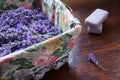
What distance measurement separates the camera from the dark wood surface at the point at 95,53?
3.09 ft

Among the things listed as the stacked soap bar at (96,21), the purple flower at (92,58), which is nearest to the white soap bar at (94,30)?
the stacked soap bar at (96,21)

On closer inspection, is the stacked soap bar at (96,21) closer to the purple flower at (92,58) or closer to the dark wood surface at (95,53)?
the dark wood surface at (95,53)

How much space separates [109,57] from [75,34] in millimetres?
293

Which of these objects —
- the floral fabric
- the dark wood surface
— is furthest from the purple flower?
the floral fabric

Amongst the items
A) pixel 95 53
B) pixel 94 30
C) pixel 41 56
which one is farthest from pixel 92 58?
pixel 41 56

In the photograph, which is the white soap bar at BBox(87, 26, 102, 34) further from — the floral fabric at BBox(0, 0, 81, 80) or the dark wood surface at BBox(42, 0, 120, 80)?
the floral fabric at BBox(0, 0, 81, 80)

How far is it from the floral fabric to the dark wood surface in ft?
0.20

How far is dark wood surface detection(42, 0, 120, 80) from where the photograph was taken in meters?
0.94

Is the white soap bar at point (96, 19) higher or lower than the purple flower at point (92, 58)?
higher

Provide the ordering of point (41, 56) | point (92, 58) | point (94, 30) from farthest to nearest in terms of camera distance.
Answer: point (94, 30) < point (92, 58) < point (41, 56)

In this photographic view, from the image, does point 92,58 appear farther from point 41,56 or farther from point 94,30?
point 41,56

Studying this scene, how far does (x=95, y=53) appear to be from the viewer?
1.03 m

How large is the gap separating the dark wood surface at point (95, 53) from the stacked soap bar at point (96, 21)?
3cm

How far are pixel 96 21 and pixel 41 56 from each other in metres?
0.41
